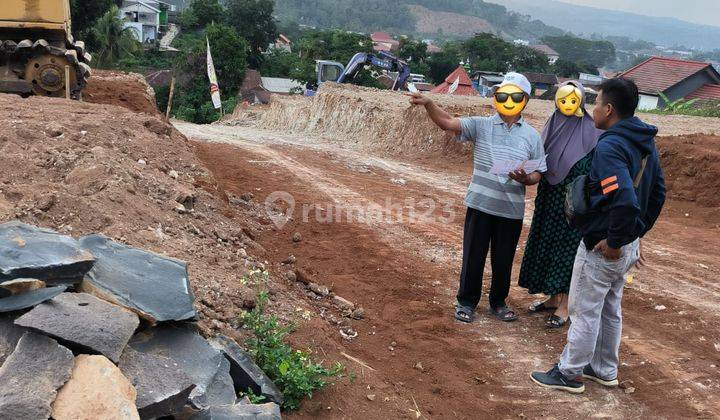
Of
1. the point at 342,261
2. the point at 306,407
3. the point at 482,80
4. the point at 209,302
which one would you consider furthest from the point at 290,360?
the point at 482,80

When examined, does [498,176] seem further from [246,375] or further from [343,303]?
[246,375]

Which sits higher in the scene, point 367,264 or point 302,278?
point 302,278

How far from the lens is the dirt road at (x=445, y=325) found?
4.05m

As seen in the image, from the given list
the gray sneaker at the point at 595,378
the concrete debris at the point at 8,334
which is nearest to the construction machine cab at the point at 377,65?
the gray sneaker at the point at 595,378

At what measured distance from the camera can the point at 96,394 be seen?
8.24 ft

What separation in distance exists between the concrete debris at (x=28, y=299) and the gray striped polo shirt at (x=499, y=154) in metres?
3.00

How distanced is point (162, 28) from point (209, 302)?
3238 inches

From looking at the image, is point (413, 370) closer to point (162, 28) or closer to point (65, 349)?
point (65, 349)

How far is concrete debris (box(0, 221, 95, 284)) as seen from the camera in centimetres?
300

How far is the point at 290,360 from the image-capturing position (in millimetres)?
3768

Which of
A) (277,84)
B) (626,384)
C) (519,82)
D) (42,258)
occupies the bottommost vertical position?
(277,84)

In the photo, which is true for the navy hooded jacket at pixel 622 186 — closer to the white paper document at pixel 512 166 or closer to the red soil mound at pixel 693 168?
the white paper document at pixel 512 166

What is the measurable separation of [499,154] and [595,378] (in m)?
1.66

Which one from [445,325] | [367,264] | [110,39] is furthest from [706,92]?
[445,325]
